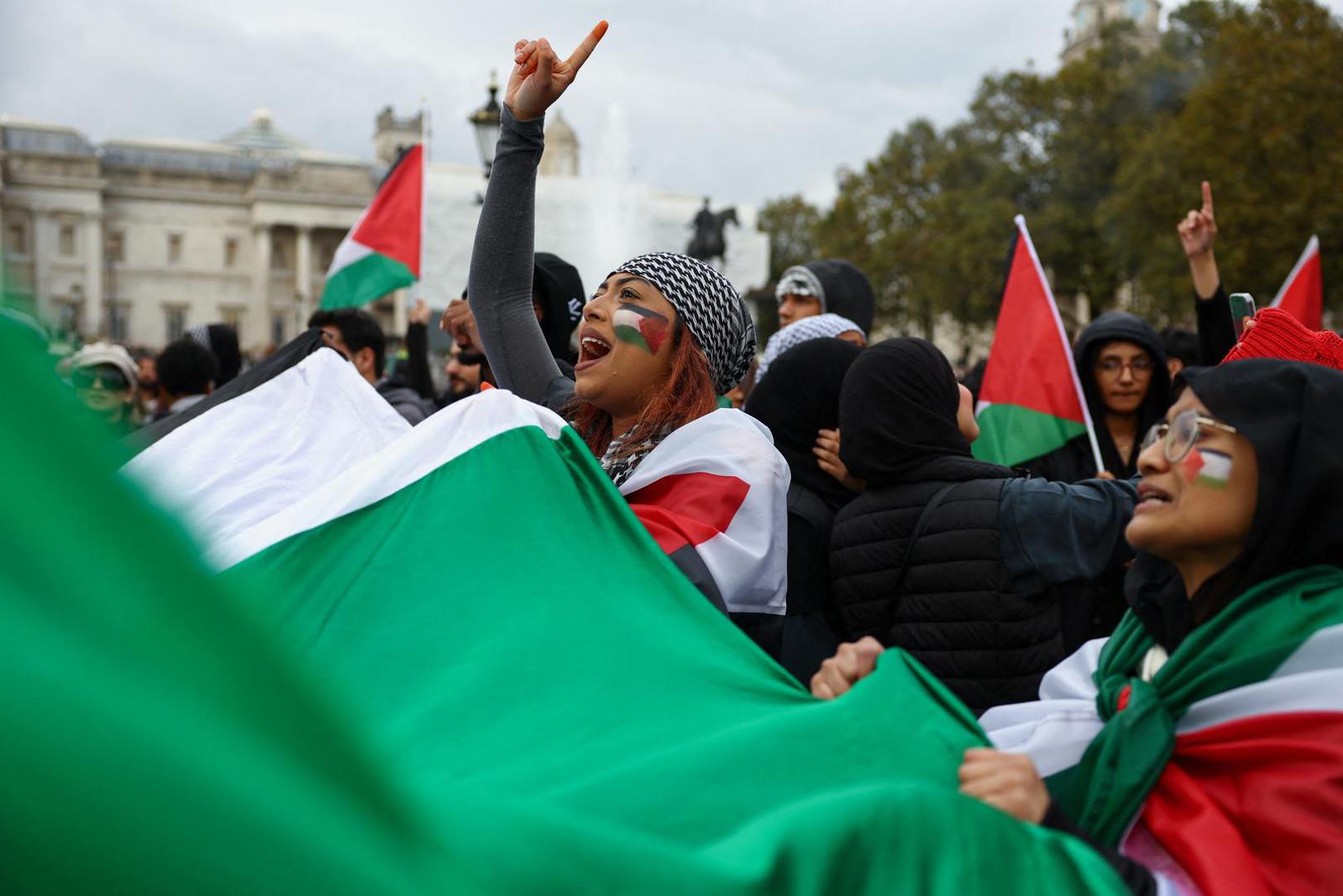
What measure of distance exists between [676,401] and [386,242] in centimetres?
664

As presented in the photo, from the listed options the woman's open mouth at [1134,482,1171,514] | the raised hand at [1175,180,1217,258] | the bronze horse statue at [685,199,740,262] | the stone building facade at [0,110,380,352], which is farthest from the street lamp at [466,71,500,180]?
the stone building facade at [0,110,380,352]

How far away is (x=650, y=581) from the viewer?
2.38 m

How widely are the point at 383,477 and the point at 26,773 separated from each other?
1555 millimetres

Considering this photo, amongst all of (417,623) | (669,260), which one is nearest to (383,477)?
(417,623)

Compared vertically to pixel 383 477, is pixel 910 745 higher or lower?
lower

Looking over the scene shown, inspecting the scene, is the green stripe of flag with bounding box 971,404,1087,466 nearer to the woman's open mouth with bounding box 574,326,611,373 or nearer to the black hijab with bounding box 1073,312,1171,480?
the black hijab with bounding box 1073,312,1171,480

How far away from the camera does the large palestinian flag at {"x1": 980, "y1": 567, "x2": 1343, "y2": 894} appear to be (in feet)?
6.37

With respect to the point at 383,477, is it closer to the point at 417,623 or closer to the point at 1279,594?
the point at 417,623

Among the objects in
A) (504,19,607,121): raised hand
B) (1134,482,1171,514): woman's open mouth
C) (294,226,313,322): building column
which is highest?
(504,19,607,121): raised hand

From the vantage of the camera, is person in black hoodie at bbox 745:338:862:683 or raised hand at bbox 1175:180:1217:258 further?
raised hand at bbox 1175:180:1217:258

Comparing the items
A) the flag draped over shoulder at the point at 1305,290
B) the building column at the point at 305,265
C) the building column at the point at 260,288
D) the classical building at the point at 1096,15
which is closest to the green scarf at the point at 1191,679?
the flag draped over shoulder at the point at 1305,290

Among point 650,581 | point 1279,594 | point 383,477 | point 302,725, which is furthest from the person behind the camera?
point 383,477

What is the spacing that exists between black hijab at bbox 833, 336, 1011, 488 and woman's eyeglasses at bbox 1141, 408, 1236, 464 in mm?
1274

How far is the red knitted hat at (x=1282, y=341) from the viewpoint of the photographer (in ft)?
10.6
